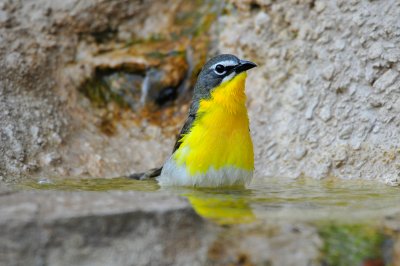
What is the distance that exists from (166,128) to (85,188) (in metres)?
2.86

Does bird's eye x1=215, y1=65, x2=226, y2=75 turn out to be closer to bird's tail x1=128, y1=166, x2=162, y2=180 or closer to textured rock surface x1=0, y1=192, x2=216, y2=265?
bird's tail x1=128, y1=166, x2=162, y2=180

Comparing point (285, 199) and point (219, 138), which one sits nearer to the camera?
point (285, 199)

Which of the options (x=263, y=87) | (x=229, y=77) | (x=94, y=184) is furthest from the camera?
(x=263, y=87)

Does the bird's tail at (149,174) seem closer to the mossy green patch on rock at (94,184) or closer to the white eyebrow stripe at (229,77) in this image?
the mossy green patch on rock at (94,184)

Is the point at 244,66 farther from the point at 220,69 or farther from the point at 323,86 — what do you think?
the point at 323,86

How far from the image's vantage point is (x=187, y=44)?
10039 mm

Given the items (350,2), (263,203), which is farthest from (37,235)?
(350,2)

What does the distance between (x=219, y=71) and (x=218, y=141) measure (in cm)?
99

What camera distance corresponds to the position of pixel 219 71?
727 cm

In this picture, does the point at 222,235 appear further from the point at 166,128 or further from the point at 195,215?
the point at 166,128

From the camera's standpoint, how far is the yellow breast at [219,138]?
6.73 metres

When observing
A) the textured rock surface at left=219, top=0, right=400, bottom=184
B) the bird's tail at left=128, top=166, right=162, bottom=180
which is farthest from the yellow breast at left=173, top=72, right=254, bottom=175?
the textured rock surface at left=219, top=0, right=400, bottom=184

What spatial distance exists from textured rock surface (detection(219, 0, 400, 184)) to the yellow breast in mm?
1608

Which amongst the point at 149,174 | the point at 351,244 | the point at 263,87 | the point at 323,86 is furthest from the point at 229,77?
the point at 351,244
